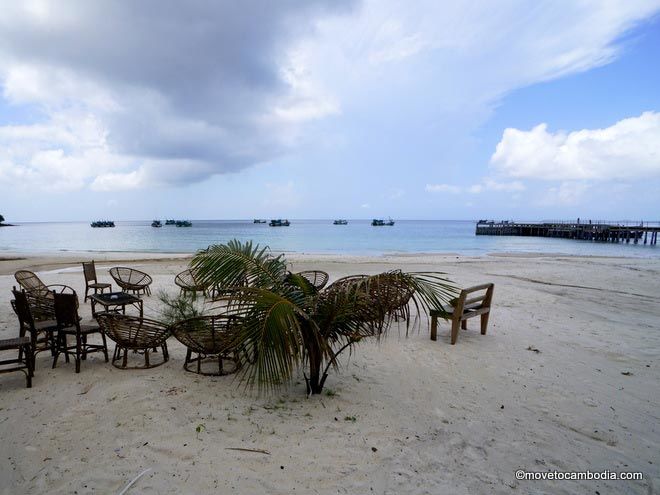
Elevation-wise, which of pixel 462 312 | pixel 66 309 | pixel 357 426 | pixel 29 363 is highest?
pixel 66 309

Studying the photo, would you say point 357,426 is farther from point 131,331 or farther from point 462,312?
point 462,312

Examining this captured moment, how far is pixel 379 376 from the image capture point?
447cm

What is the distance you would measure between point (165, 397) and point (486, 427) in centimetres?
316

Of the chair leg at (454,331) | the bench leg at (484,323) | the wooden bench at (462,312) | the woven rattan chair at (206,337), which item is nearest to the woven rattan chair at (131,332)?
the woven rattan chair at (206,337)

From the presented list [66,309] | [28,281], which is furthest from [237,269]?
[28,281]

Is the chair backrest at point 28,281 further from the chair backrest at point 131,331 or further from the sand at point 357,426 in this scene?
the chair backrest at point 131,331

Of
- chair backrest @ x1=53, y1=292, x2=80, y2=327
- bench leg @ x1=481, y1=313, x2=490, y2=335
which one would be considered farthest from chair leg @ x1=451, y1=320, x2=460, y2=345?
chair backrest @ x1=53, y1=292, x2=80, y2=327

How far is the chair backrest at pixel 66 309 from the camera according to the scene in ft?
14.4

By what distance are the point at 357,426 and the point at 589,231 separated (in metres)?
57.6

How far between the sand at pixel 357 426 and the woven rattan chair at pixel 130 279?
4059 mm

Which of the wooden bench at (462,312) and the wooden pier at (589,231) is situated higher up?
the wooden pier at (589,231)

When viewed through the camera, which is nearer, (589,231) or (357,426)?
(357,426)

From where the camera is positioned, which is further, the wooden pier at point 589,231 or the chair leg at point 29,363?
the wooden pier at point 589,231

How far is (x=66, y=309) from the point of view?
4426 millimetres
